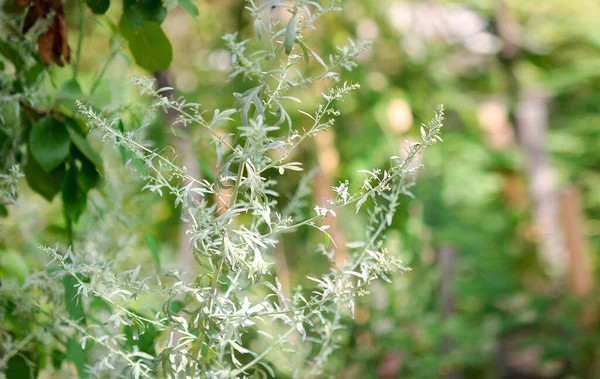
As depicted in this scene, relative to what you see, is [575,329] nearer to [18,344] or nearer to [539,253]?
[539,253]

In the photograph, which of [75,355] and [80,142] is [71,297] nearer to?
[75,355]

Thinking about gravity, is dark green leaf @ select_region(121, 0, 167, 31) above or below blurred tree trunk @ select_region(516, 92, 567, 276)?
below

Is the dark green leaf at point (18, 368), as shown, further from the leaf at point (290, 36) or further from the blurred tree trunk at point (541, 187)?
the blurred tree trunk at point (541, 187)

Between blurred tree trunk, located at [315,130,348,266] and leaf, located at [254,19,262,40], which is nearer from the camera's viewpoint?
leaf, located at [254,19,262,40]

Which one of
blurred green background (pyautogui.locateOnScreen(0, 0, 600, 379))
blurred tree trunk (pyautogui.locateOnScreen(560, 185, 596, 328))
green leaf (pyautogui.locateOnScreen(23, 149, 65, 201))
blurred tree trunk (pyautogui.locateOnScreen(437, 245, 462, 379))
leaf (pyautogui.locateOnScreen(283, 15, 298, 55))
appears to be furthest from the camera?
blurred tree trunk (pyautogui.locateOnScreen(560, 185, 596, 328))

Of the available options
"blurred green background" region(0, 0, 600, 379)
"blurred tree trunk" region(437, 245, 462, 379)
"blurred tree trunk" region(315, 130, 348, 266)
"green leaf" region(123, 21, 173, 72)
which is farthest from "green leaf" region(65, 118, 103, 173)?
"blurred tree trunk" region(437, 245, 462, 379)

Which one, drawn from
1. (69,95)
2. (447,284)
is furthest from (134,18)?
(447,284)

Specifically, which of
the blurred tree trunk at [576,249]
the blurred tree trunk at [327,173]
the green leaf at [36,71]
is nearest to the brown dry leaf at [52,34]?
the green leaf at [36,71]

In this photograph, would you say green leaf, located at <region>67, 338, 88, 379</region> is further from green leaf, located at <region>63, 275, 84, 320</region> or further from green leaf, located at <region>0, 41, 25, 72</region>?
green leaf, located at <region>0, 41, 25, 72</region>
